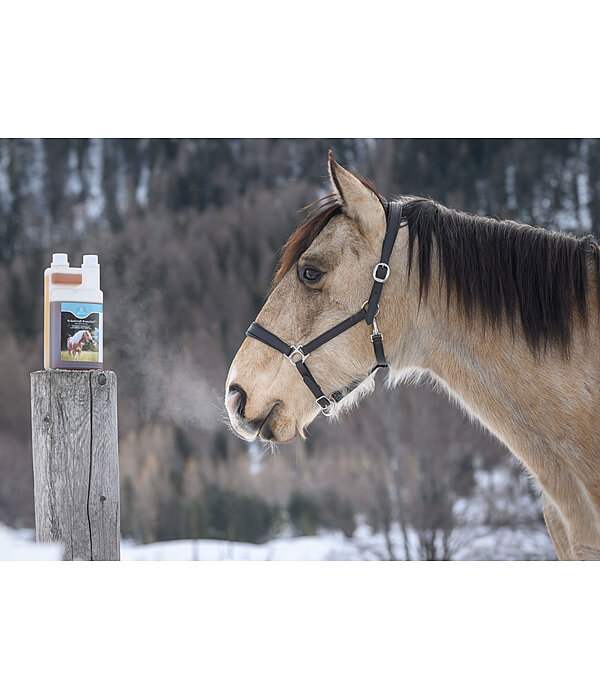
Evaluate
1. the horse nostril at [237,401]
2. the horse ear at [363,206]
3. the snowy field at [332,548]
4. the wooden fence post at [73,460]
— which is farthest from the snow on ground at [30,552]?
the horse ear at [363,206]

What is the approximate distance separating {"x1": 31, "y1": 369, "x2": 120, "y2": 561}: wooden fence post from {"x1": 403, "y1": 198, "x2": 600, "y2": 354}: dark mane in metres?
0.91

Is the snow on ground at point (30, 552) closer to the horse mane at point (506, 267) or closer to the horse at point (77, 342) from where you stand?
the horse at point (77, 342)

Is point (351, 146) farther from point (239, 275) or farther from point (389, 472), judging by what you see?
point (389, 472)

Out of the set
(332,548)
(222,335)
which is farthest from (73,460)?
(332,548)

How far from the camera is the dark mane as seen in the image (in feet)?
5.02

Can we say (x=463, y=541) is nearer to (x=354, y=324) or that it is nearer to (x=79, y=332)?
(x=354, y=324)

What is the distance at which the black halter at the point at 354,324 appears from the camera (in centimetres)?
159

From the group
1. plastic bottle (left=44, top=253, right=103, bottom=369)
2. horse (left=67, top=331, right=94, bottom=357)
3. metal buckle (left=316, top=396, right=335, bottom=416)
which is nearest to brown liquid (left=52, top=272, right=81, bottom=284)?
plastic bottle (left=44, top=253, right=103, bottom=369)

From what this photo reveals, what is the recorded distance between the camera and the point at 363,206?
1599 mm

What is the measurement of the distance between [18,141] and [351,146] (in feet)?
7.79

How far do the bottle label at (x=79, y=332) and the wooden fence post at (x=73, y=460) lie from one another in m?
0.05

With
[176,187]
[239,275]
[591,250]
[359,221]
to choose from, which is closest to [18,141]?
[176,187]

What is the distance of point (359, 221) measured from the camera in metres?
1.61

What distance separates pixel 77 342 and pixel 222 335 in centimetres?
303
